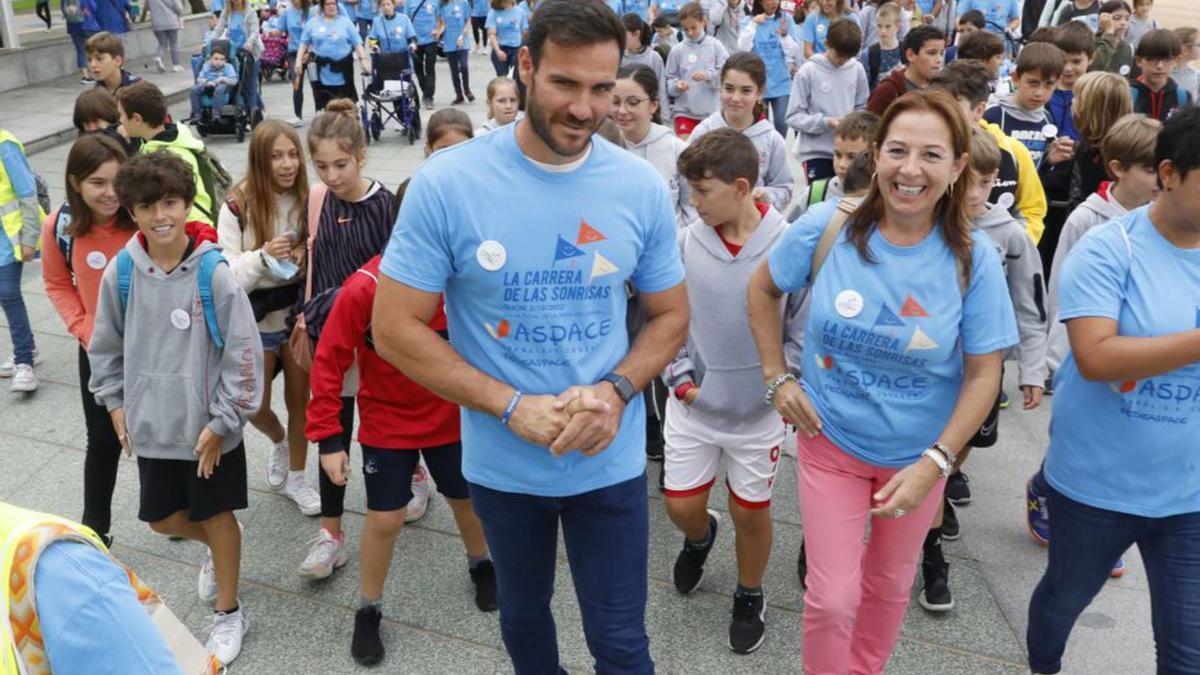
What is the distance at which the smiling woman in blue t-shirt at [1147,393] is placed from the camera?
2.50 m

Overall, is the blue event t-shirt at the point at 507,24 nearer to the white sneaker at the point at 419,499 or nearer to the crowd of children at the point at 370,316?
the crowd of children at the point at 370,316

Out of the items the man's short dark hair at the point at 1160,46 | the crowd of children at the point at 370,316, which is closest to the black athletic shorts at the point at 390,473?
the crowd of children at the point at 370,316

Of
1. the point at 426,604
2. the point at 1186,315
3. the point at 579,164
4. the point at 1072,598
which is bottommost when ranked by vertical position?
the point at 426,604

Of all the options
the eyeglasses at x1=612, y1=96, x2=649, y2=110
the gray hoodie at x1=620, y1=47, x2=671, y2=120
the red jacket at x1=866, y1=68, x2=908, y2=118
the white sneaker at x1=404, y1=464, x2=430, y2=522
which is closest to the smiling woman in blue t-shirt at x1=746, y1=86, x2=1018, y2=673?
the white sneaker at x1=404, y1=464, x2=430, y2=522

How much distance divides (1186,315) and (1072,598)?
902mm

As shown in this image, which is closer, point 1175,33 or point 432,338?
point 432,338

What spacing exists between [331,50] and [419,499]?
928cm

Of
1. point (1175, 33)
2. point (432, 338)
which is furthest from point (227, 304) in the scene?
point (1175, 33)

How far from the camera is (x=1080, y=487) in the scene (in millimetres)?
2713

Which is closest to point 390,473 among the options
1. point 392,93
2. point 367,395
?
point 367,395

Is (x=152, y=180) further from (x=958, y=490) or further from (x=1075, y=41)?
(x=1075, y=41)

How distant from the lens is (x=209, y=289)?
322cm

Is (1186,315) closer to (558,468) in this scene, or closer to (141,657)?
(558,468)

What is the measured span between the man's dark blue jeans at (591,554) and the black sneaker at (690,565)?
114 cm
